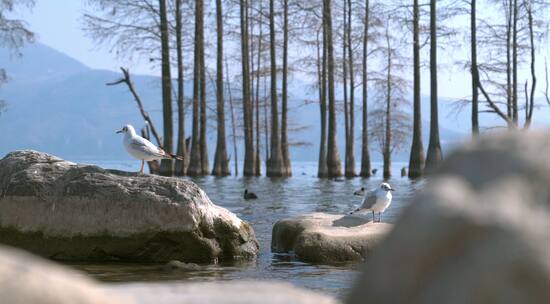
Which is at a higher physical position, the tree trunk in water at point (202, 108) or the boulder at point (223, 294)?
the tree trunk in water at point (202, 108)

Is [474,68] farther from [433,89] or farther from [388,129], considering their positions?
[388,129]

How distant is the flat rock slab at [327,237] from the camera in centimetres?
886

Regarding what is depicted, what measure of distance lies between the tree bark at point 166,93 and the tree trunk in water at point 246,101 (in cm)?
520

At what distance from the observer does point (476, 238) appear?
2.01m

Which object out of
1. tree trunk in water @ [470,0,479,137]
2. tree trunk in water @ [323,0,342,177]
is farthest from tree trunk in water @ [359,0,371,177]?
tree trunk in water @ [470,0,479,137]

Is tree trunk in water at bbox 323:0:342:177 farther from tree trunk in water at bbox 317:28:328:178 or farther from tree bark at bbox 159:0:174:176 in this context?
tree bark at bbox 159:0:174:176

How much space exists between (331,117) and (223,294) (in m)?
35.0

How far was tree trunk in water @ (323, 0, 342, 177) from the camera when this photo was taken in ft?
121

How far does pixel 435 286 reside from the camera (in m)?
2.00

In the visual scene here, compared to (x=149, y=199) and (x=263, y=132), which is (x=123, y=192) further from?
(x=263, y=132)

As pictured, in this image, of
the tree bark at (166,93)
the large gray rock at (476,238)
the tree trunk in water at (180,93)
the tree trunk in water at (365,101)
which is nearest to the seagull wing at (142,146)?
the large gray rock at (476,238)

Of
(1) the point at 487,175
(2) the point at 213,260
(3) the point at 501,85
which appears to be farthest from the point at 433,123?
(1) the point at 487,175

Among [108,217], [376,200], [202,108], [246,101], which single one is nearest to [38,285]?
[108,217]

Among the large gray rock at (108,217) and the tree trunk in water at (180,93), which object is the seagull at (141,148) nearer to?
the large gray rock at (108,217)
